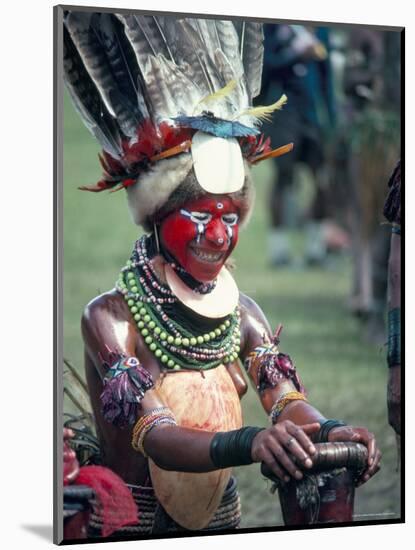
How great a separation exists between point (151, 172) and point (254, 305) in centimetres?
83

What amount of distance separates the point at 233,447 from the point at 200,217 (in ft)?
3.29

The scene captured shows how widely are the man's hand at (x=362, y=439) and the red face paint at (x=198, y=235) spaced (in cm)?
88

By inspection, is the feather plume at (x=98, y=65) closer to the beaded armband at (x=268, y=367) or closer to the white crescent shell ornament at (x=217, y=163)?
the white crescent shell ornament at (x=217, y=163)

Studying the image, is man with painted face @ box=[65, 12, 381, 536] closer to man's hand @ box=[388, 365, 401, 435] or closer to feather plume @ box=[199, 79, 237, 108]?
feather plume @ box=[199, 79, 237, 108]

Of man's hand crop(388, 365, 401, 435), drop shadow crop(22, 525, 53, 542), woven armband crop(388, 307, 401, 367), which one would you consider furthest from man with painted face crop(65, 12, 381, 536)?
woven armband crop(388, 307, 401, 367)

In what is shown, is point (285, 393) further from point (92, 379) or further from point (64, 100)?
point (64, 100)

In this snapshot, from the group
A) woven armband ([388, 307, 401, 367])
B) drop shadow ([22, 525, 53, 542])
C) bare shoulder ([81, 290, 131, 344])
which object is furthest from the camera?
woven armband ([388, 307, 401, 367])

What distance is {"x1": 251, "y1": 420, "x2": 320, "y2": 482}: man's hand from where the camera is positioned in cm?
658

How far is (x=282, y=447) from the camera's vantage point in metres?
6.61

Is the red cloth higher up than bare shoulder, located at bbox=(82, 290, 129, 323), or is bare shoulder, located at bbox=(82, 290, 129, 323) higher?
bare shoulder, located at bbox=(82, 290, 129, 323)

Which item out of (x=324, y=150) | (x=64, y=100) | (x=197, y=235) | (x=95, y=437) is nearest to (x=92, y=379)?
(x=95, y=437)

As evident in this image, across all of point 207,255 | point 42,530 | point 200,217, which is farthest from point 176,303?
point 42,530

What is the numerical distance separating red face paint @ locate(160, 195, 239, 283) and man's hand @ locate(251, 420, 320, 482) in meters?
0.76

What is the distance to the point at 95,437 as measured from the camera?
22.4 feet
